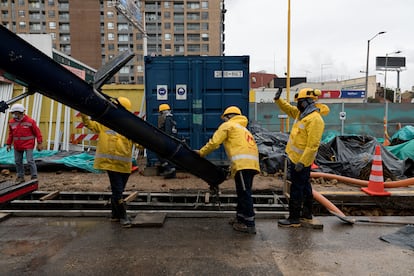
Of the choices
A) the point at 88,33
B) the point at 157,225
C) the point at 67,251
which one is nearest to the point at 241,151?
the point at 157,225

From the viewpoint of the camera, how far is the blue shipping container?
7805 mm

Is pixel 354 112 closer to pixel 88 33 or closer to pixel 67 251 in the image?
pixel 67 251

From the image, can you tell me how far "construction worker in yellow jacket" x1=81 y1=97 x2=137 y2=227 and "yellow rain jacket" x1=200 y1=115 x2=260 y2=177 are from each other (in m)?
1.16

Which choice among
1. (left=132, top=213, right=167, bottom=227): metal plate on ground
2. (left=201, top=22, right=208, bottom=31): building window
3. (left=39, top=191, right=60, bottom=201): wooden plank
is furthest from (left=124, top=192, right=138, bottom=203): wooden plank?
(left=201, top=22, right=208, bottom=31): building window

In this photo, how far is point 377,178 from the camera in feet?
19.8

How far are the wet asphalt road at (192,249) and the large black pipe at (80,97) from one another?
1002 mm

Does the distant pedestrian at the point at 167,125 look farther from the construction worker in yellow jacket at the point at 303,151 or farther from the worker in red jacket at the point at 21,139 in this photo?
the construction worker in yellow jacket at the point at 303,151

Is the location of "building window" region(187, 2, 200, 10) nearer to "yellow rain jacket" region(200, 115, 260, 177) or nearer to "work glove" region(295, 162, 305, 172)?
"yellow rain jacket" region(200, 115, 260, 177)

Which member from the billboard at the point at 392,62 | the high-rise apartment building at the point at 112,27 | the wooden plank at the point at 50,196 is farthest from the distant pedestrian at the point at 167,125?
the high-rise apartment building at the point at 112,27

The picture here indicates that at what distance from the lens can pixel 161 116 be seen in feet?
24.3

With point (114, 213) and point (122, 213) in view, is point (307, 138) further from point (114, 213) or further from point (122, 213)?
point (114, 213)

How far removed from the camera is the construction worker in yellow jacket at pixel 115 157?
447 centimetres

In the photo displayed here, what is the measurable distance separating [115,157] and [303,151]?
2729 millimetres

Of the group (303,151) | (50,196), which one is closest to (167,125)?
(50,196)
